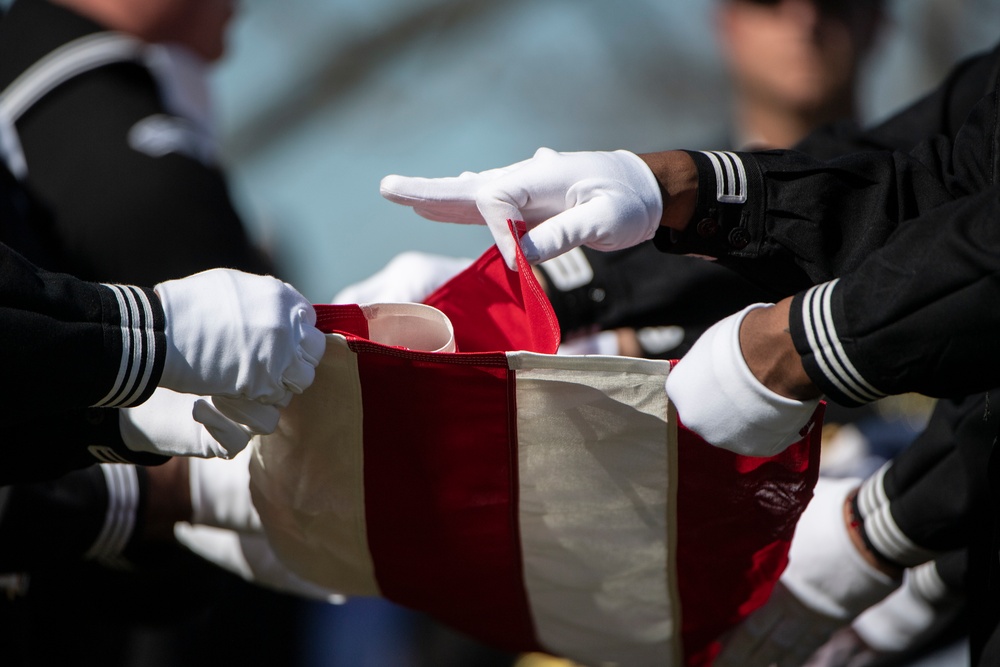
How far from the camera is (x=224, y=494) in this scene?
4.31ft

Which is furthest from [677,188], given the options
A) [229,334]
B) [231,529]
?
[231,529]

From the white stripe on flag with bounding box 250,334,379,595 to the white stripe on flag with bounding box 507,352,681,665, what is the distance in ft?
0.56

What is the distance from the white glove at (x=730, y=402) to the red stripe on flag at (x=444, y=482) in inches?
7.2

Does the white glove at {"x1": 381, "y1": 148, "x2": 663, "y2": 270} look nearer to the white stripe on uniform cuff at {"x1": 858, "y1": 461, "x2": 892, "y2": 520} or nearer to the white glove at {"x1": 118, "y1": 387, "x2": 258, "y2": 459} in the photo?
the white glove at {"x1": 118, "y1": 387, "x2": 258, "y2": 459}

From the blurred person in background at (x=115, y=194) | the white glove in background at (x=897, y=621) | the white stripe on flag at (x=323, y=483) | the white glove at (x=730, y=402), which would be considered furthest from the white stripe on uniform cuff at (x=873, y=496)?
the blurred person in background at (x=115, y=194)

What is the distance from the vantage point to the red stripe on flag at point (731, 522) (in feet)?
3.66

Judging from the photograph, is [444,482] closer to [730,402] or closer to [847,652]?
[730,402]

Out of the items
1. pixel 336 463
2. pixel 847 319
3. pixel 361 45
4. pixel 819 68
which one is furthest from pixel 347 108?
pixel 847 319

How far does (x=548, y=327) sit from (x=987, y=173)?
0.45 metres

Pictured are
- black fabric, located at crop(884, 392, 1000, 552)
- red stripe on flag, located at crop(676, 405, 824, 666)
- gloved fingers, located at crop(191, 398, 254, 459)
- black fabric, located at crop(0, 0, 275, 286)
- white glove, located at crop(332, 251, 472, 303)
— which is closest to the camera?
gloved fingers, located at crop(191, 398, 254, 459)

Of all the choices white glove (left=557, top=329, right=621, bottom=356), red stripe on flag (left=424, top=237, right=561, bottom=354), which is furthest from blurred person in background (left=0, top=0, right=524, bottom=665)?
white glove (left=557, top=329, right=621, bottom=356)

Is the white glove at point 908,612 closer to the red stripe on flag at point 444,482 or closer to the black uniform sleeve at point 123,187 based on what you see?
the red stripe on flag at point 444,482

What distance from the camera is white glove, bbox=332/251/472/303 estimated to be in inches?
52.8

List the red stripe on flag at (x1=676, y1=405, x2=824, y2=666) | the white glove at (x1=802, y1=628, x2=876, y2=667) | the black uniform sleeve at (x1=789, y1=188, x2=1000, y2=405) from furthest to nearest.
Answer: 1. the white glove at (x1=802, y1=628, x2=876, y2=667)
2. the red stripe on flag at (x1=676, y1=405, x2=824, y2=666)
3. the black uniform sleeve at (x1=789, y1=188, x2=1000, y2=405)
